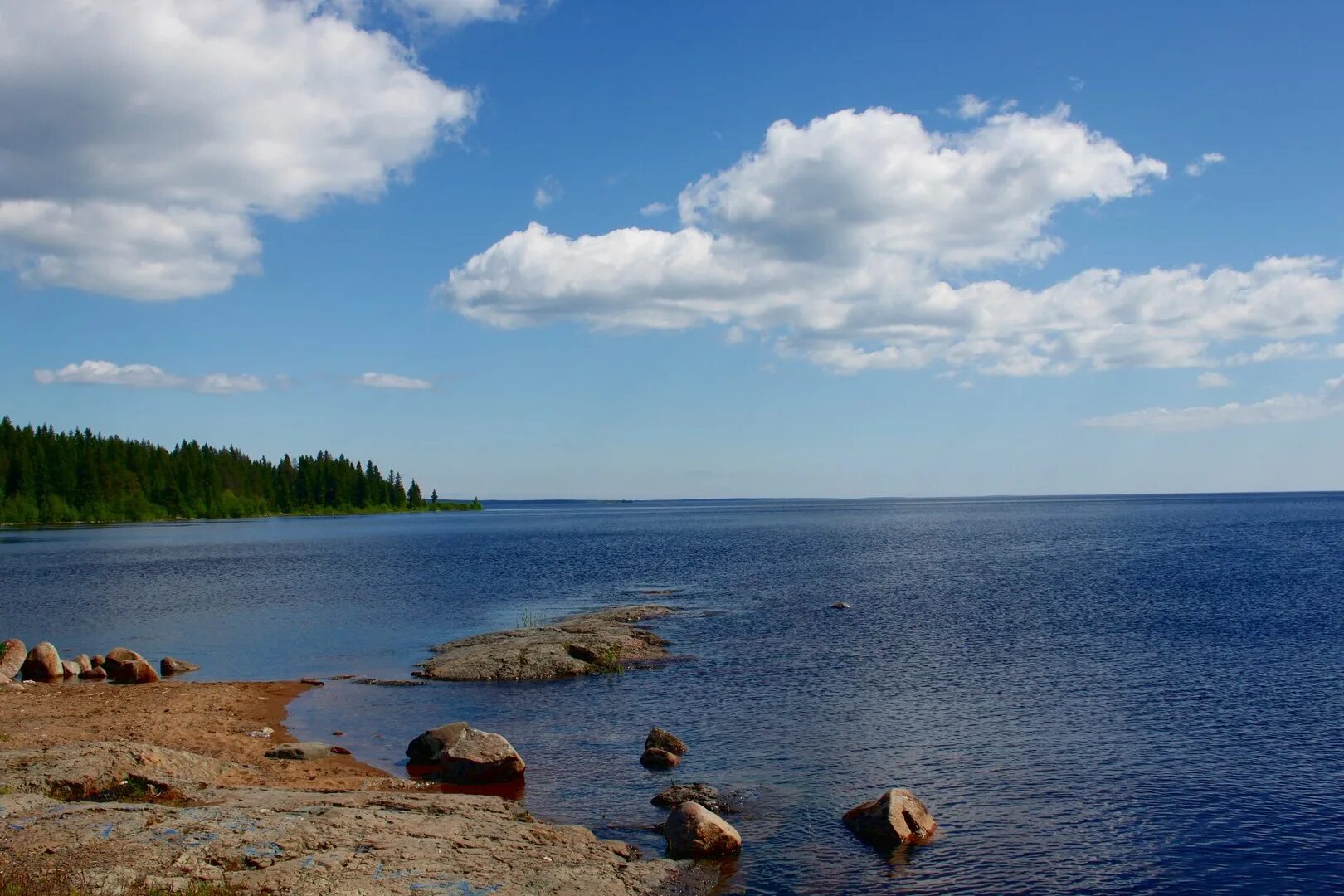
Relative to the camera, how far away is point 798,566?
3824 inches

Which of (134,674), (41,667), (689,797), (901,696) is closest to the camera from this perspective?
(689,797)

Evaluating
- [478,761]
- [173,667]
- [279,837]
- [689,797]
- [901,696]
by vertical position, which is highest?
[279,837]

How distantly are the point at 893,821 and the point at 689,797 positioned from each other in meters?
5.19

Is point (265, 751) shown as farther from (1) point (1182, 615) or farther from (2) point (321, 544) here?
(2) point (321, 544)

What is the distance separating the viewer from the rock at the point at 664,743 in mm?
27359

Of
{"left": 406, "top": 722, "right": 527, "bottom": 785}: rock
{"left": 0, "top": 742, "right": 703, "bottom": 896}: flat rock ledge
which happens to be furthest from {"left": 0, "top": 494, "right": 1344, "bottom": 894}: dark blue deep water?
{"left": 0, "top": 742, "right": 703, "bottom": 896}: flat rock ledge

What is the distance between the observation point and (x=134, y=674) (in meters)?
40.3

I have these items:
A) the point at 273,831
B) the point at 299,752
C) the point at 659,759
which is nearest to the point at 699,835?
the point at 659,759

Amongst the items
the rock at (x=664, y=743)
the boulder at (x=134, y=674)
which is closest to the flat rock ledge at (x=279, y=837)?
the rock at (x=664, y=743)

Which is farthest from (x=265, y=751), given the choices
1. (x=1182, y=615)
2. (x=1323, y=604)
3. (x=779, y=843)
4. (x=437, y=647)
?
(x=1323, y=604)

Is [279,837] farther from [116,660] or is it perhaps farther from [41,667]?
[41,667]

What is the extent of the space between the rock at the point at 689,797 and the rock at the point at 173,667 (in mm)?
29707

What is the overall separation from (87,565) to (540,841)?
9594 centimetres

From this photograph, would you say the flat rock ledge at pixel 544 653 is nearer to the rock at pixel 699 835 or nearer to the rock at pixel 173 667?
the rock at pixel 173 667
